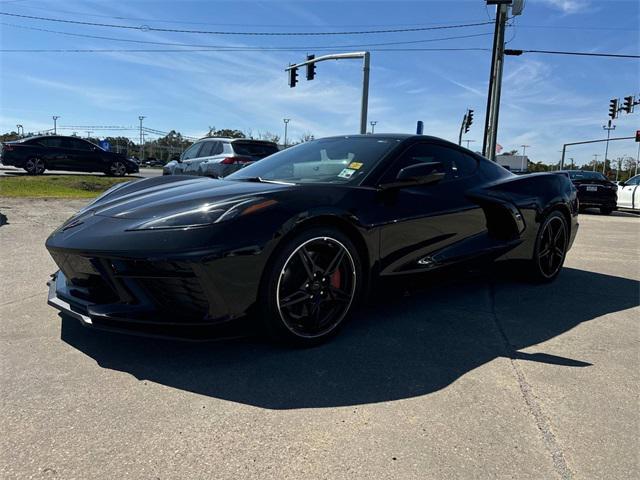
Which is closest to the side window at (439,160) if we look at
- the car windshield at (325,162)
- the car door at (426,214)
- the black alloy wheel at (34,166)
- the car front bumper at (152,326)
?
the car door at (426,214)

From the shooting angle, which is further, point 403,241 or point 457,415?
point 403,241

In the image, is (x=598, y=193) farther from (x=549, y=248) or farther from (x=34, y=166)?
(x=34, y=166)

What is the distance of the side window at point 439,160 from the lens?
3.39m

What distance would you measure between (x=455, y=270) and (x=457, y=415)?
1593 mm

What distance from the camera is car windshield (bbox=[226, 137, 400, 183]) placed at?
11.0 feet

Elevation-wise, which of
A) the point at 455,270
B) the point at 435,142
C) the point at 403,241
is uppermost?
the point at 435,142

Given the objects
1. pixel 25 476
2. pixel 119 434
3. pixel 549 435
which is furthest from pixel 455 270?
pixel 25 476

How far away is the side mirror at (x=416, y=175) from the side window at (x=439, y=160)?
4cm

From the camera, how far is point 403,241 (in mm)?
3246

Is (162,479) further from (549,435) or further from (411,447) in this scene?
(549,435)

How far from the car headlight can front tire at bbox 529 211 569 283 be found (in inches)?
111

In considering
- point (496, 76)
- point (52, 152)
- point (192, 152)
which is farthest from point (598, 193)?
point (52, 152)

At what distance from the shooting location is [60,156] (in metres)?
16.8

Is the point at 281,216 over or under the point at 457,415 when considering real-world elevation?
over
